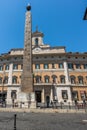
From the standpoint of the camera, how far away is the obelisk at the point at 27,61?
16.0m

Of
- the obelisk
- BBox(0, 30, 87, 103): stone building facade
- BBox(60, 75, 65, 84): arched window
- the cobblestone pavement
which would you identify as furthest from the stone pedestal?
BBox(60, 75, 65, 84): arched window

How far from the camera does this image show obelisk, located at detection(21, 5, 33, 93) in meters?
16.0

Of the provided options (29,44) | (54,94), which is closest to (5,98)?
(54,94)

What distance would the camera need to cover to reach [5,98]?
30.7 metres

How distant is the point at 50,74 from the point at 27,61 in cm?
1493

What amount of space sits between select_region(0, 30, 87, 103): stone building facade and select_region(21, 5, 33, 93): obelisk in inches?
513

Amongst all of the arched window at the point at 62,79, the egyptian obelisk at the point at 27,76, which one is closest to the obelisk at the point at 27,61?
the egyptian obelisk at the point at 27,76

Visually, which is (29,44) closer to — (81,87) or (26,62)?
(26,62)

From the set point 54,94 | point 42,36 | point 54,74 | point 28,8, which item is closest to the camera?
point 28,8

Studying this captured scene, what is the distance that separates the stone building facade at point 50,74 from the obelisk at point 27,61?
42.7 ft

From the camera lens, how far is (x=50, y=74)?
3167cm

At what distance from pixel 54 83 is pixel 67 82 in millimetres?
3075

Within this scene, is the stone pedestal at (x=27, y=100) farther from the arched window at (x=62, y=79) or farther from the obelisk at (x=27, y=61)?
the arched window at (x=62, y=79)

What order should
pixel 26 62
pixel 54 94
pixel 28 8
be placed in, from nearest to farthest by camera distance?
1. pixel 26 62
2. pixel 28 8
3. pixel 54 94
